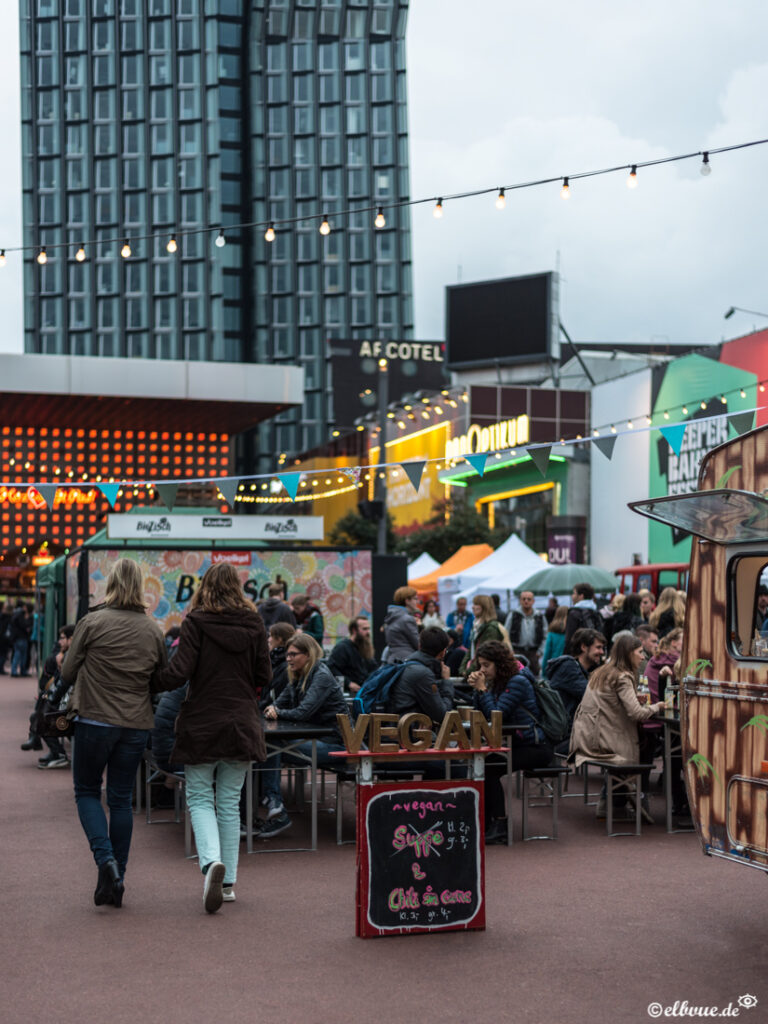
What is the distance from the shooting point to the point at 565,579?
906 inches

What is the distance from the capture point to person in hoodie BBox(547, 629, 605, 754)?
11.3m

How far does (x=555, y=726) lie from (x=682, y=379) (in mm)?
30634

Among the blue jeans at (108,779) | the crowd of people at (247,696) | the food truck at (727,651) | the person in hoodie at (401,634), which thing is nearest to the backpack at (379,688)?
the crowd of people at (247,696)

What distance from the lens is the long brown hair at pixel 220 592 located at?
7.37 metres

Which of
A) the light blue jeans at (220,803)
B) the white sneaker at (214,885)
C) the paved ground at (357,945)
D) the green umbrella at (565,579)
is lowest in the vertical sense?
the paved ground at (357,945)

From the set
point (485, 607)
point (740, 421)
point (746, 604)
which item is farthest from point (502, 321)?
point (746, 604)

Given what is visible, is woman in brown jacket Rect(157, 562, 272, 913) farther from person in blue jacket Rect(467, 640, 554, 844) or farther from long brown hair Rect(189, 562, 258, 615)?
person in blue jacket Rect(467, 640, 554, 844)

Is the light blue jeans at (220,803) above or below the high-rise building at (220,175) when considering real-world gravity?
below

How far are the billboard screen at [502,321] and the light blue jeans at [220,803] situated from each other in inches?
2038

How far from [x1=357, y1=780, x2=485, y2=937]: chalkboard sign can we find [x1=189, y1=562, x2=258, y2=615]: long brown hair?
1.44 m

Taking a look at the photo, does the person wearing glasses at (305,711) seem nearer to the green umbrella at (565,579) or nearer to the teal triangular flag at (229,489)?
the teal triangular flag at (229,489)

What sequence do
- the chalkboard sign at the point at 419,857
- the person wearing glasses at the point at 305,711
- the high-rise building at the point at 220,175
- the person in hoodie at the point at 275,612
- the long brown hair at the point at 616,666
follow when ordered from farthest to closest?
the high-rise building at the point at 220,175
the person in hoodie at the point at 275,612
the long brown hair at the point at 616,666
the person wearing glasses at the point at 305,711
the chalkboard sign at the point at 419,857

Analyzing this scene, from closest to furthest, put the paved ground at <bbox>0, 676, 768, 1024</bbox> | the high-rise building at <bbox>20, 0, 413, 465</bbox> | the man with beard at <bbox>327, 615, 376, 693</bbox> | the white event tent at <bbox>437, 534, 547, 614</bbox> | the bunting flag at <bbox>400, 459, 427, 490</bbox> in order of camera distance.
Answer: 1. the paved ground at <bbox>0, 676, 768, 1024</bbox>
2. the man with beard at <bbox>327, 615, 376, 693</bbox>
3. the bunting flag at <bbox>400, 459, 427, 490</bbox>
4. the white event tent at <bbox>437, 534, 547, 614</bbox>
5. the high-rise building at <bbox>20, 0, 413, 465</bbox>

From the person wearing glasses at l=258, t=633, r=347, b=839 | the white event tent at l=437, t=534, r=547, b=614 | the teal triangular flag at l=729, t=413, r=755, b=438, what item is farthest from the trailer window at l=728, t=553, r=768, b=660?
the white event tent at l=437, t=534, r=547, b=614
